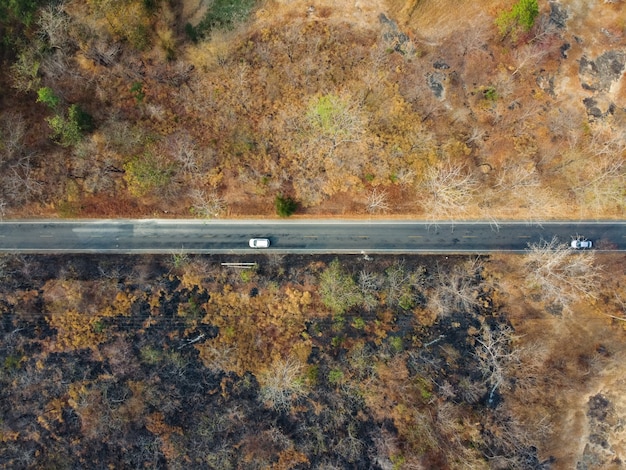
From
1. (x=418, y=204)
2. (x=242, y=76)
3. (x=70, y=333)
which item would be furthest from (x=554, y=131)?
(x=70, y=333)

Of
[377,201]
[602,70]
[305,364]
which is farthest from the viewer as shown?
[602,70]

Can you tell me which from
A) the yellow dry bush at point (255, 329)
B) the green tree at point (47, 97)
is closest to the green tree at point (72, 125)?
the green tree at point (47, 97)

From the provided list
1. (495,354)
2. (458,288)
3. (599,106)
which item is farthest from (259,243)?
(599,106)

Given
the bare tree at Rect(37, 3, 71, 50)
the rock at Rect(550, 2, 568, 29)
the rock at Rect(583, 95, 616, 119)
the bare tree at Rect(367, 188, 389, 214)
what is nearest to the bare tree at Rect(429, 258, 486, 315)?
the bare tree at Rect(367, 188, 389, 214)

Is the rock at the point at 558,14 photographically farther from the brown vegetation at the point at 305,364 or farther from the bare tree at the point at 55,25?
the bare tree at the point at 55,25

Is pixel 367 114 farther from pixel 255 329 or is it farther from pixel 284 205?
pixel 255 329

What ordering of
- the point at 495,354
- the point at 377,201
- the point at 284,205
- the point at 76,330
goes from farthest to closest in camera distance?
the point at 377,201 < the point at 284,205 < the point at 76,330 < the point at 495,354

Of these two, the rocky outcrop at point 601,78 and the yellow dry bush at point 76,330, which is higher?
the rocky outcrop at point 601,78
